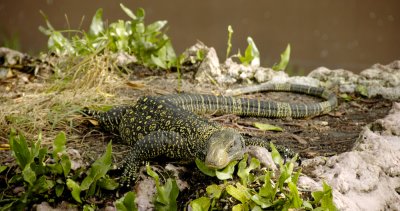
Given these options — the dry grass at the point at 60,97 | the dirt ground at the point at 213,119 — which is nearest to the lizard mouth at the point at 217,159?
the dirt ground at the point at 213,119

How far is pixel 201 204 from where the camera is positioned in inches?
143

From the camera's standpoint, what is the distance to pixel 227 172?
3.81 m

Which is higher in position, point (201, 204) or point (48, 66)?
point (48, 66)

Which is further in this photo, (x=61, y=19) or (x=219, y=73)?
(x=61, y=19)

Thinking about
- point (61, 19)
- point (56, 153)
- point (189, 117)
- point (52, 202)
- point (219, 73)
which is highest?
point (61, 19)

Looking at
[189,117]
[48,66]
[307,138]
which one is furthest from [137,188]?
[48,66]

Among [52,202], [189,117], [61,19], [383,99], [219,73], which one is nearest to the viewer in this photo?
[52,202]

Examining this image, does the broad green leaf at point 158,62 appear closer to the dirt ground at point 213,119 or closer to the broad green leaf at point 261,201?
the dirt ground at point 213,119

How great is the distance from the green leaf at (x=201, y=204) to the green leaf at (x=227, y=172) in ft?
0.72

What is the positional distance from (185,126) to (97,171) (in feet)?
3.16

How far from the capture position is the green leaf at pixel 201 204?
3.60 m

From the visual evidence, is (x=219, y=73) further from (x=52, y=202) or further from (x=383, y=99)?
(x=52, y=202)

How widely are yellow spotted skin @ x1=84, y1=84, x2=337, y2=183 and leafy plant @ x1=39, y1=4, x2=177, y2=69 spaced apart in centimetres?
185

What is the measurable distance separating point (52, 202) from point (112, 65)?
141 inches
